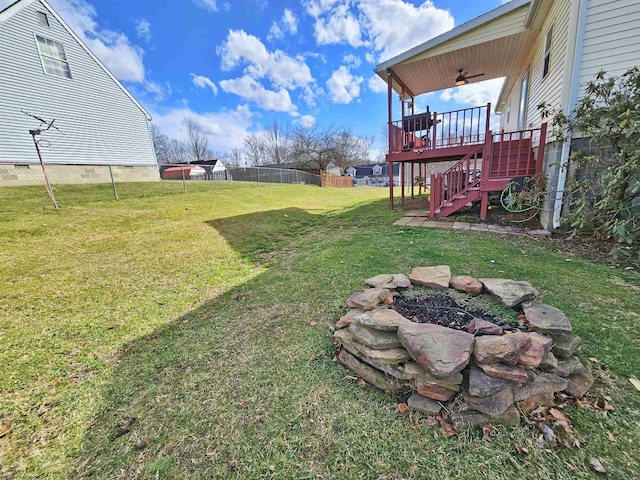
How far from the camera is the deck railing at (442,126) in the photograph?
292 inches

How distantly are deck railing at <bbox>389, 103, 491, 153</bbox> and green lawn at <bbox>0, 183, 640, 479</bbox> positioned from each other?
3921mm

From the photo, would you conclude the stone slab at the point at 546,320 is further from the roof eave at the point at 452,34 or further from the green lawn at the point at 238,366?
the roof eave at the point at 452,34

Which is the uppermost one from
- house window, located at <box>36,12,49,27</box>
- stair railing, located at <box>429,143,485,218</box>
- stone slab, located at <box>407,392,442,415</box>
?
house window, located at <box>36,12,49,27</box>

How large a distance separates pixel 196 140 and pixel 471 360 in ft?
181

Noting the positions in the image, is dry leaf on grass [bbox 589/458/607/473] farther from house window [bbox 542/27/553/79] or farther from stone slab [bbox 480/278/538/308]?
house window [bbox 542/27/553/79]

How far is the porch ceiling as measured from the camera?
19.4 feet

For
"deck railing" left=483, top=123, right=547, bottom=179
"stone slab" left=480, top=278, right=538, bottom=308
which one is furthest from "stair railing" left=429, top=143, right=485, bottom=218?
"stone slab" left=480, top=278, right=538, bottom=308

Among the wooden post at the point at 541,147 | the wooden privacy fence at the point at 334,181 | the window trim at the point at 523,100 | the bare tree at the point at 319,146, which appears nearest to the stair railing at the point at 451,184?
the wooden post at the point at 541,147

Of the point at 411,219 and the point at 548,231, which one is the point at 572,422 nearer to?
the point at 548,231

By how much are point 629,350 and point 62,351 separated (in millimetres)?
4407

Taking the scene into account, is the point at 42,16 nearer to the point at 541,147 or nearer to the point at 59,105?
the point at 59,105

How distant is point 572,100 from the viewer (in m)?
4.57

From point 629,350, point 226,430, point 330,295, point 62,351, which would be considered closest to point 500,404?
point 629,350

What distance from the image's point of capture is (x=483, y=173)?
5.90 meters
